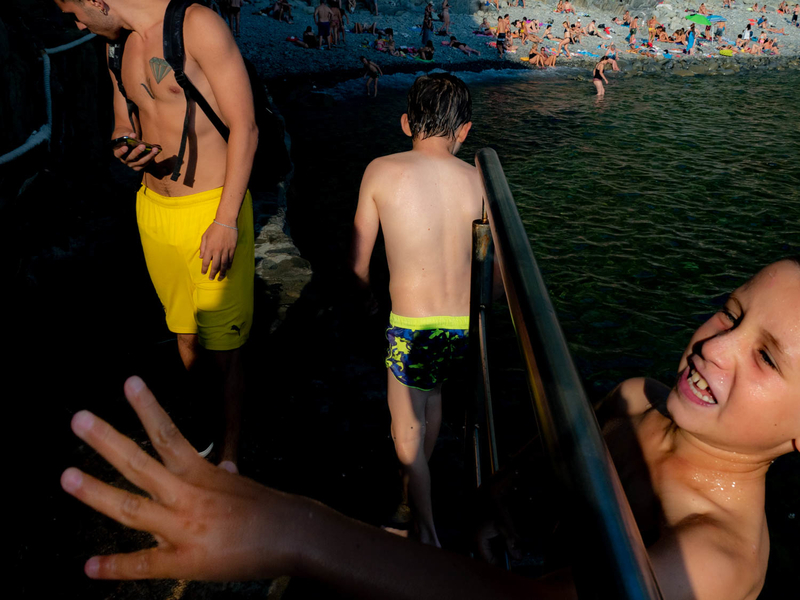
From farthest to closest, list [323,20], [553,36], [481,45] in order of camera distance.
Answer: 1. [553,36]
2. [481,45]
3. [323,20]

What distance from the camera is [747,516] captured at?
4.08 feet

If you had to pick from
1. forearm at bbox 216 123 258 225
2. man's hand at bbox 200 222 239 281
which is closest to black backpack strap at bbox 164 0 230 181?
forearm at bbox 216 123 258 225

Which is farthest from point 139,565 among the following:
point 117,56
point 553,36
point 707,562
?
point 553,36

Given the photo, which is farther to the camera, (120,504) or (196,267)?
(196,267)

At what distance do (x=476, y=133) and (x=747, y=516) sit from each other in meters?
14.4

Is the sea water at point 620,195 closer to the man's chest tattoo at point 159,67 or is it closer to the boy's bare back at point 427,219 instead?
the boy's bare back at point 427,219

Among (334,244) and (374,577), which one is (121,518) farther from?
(334,244)

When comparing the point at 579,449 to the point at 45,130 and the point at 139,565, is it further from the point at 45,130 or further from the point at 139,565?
the point at 45,130

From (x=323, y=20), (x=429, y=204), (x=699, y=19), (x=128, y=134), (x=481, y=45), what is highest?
(x=699, y=19)

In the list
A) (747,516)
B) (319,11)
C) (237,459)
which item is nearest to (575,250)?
(237,459)

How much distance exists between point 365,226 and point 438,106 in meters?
0.71

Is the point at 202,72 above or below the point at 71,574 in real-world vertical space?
above

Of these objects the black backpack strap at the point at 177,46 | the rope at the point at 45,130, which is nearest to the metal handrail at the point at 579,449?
the black backpack strap at the point at 177,46

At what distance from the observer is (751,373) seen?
117cm
